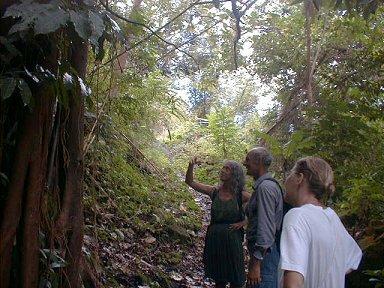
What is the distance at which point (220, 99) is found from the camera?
22766 mm

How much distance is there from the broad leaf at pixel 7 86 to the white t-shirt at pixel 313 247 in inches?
54.8

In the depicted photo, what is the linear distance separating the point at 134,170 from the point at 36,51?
20.2ft

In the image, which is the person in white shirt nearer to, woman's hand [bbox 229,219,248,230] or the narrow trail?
woman's hand [bbox 229,219,248,230]

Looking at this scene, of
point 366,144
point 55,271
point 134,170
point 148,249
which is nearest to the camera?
point 55,271

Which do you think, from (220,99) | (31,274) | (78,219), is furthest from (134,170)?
(220,99)

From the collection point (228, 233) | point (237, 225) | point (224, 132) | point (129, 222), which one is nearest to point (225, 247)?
A: point (228, 233)

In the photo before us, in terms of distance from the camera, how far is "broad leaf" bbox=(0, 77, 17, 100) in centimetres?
218

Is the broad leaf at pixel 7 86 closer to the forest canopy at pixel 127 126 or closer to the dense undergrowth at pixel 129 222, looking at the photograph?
the forest canopy at pixel 127 126

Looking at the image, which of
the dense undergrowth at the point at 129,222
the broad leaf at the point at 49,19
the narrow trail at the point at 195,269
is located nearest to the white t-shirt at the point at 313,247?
the broad leaf at the point at 49,19

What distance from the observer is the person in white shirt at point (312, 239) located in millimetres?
2055

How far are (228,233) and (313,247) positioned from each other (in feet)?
7.84

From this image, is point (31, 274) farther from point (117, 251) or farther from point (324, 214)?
point (117, 251)

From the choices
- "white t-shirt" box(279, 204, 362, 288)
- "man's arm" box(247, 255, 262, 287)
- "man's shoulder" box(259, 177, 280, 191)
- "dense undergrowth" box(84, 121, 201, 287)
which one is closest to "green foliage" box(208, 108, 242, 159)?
"dense undergrowth" box(84, 121, 201, 287)

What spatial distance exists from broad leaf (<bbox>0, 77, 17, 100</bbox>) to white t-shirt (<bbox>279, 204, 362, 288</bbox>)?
1392 mm
